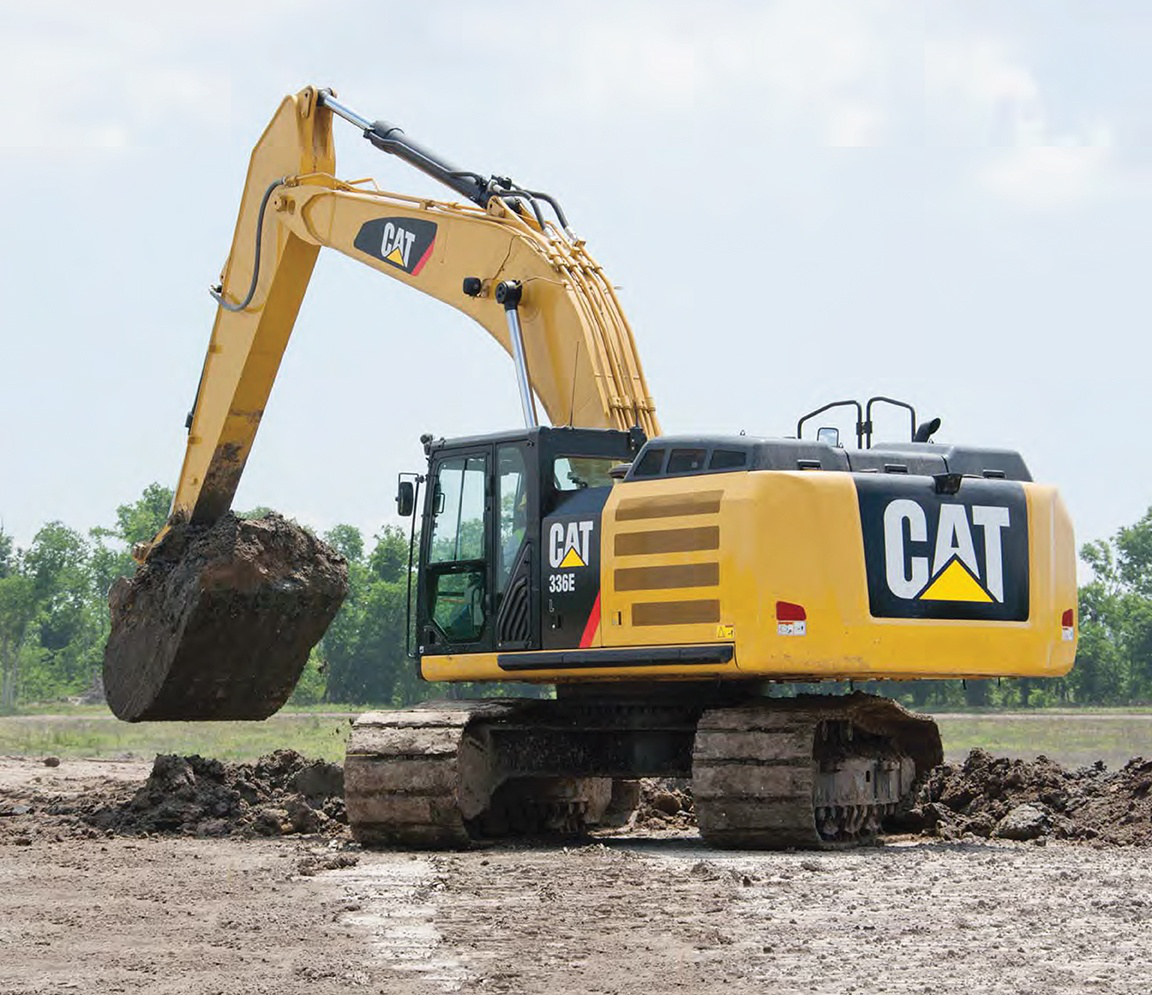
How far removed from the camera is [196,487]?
19844 mm

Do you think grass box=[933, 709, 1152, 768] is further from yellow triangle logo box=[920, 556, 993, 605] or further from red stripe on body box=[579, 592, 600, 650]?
red stripe on body box=[579, 592, 600, 650]

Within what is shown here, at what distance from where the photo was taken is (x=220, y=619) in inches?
746

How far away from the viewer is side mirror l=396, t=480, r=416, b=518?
1593cm

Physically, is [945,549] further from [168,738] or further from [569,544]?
[168,738]

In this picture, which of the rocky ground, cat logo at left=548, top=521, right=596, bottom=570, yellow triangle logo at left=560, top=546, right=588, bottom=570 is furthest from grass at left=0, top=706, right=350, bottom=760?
yellow triangle logo at left=560, top=546, right=588, bottom=570

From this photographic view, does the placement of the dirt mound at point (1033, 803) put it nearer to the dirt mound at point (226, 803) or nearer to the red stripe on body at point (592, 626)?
the red stripe on body at point (592, 626)

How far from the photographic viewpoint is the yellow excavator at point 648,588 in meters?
13.7

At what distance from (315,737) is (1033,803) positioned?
79.6ft

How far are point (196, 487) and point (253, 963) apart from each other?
11099mm

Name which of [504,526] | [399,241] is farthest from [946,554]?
[399,241]

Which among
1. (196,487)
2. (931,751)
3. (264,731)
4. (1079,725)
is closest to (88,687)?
(264,731)

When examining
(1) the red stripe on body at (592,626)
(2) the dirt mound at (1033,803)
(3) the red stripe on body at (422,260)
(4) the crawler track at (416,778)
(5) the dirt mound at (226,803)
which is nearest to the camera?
(1) the red stripe on body at (592,626)

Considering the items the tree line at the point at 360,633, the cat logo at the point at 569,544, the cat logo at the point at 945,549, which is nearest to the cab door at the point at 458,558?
the cat logo at the point at 569,544

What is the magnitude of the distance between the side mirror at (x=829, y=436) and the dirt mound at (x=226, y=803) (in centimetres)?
562
